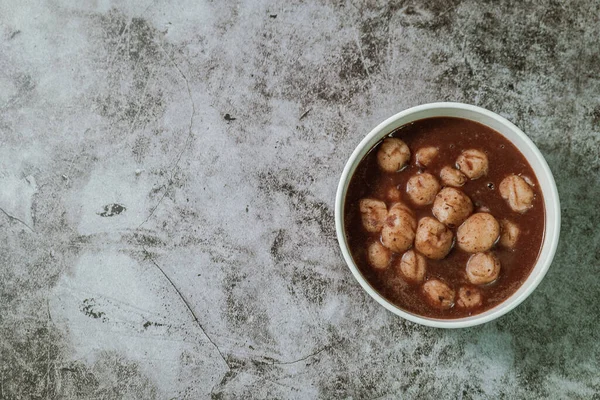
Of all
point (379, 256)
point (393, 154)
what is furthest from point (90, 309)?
point (393, 154)

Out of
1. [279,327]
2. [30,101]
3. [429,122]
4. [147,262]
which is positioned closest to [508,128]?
[429,122]

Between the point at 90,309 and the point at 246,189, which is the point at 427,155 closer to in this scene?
the point at 246,189

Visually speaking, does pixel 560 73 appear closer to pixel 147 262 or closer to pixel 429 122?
pixel 429 122

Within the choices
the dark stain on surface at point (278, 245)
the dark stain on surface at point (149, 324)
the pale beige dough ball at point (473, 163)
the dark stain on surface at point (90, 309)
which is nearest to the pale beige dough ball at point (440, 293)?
the pale beige dough ball at point (473, 163)

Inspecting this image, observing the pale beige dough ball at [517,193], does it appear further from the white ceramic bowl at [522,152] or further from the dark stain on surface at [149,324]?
the dark stain on surface at [149,324]

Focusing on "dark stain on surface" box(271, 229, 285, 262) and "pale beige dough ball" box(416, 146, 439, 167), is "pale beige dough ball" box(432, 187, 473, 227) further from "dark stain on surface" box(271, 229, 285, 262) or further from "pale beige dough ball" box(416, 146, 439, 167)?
"dark stain on surface" box(271, 229, 285, 262)

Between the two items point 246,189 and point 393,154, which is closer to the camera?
point 393,154

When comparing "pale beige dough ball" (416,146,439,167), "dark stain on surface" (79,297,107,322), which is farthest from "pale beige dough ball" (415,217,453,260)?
"dark stain on surface" (79,297,107,322)
